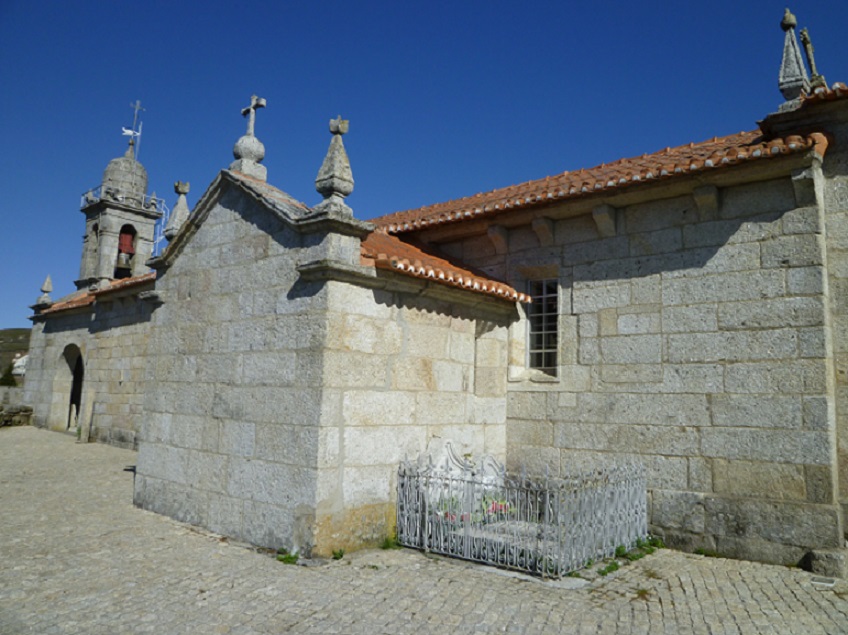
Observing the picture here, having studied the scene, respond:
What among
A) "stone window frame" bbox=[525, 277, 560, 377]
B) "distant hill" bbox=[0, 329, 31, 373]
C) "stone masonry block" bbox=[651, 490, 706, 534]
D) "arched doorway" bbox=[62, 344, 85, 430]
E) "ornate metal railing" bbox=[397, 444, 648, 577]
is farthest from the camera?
"distant hill" bbox=[0, 329, 31, 373]

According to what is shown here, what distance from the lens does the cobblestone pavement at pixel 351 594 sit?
13.8 ft

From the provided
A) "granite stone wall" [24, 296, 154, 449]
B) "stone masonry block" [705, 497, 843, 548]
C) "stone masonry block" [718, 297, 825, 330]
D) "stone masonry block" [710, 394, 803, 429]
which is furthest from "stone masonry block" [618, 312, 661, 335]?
"granite stone wall" [24, 296, 154, 449]

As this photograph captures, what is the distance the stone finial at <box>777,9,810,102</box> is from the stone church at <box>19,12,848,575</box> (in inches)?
0.9

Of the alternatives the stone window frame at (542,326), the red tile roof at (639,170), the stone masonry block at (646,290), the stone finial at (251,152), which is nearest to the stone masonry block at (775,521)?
the stone masonry block at (646,290)

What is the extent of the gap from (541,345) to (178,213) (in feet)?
17.7

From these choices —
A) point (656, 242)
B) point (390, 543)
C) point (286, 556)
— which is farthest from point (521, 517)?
point (656, 242)

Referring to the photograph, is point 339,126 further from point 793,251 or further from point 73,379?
point 73,379

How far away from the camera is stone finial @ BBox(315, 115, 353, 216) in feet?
20.2

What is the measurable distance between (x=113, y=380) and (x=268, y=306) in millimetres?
10977

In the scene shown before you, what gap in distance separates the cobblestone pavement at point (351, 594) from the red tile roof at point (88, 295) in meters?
8.68

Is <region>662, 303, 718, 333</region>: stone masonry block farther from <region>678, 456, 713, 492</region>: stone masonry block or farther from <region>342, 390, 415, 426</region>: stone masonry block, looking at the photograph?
<region>342, 390, 415, 426</region>: stone masonry block

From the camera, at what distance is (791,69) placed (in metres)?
6.68

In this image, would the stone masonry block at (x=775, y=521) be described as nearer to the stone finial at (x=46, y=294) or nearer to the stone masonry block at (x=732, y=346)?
the stone masonry block at (x=732, y=346)

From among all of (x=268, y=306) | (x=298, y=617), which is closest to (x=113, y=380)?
(x=268, y=306)
